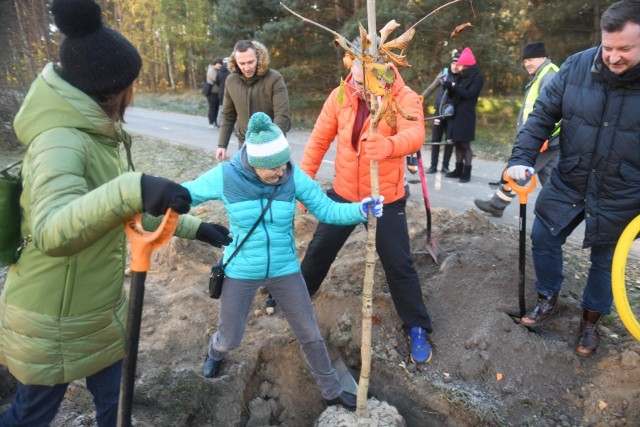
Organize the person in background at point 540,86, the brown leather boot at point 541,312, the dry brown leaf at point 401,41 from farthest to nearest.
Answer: the person in background at point 540,86, the brown leather boot at point 541,312, the dry brown leaf at point 401,41

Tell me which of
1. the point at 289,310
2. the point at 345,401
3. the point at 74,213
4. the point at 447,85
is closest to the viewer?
the point at 74,213

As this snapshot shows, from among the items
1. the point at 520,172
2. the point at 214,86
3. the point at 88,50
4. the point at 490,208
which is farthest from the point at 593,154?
the point at 214,86

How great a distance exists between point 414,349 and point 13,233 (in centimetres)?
258

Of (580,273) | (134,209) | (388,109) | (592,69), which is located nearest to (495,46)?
(580,273)

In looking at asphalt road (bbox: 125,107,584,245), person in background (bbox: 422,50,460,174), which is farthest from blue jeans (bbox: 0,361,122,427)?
person in background (bbox: 422,50,460,174)

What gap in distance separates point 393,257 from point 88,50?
2176 mm

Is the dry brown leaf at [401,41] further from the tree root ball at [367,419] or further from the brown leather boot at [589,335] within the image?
the brown leather boot at [589,335]

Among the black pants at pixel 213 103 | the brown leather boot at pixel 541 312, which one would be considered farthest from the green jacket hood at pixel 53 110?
the black pants at pixel 213 103

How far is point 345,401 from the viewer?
2.92 m

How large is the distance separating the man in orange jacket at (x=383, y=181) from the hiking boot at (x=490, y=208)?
309 centimetres

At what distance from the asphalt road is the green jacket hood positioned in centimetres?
A: 513

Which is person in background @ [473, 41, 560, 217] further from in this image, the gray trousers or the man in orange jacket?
the gray trousers

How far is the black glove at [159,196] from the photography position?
1500 millimetres

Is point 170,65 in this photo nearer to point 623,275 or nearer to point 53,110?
point 53,110
